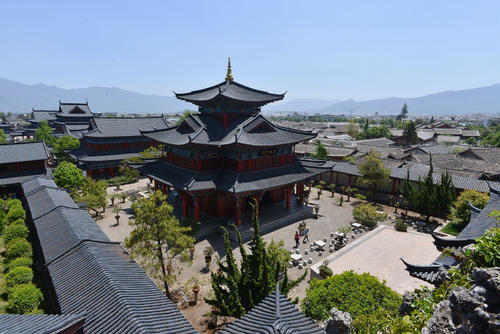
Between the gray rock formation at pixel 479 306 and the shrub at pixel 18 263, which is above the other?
the gray rock formation at pixel 479 306

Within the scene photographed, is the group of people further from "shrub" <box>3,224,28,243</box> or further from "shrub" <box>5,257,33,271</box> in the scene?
"shrub" <box>3,224,28,243</box>

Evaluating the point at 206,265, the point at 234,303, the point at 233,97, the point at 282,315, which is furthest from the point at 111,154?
the point at 282,315

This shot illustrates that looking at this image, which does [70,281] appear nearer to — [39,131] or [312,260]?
[312,260]

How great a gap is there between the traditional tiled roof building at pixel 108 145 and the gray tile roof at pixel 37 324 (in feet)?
105

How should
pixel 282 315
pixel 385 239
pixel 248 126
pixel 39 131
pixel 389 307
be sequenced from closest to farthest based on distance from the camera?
pixel 282 315 < pixel 389 307 < pixel 385 239 < pixel 248 126 < pixel 39 131

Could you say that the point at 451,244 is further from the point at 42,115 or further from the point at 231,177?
the point at 42,115

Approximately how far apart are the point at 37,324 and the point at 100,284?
283 cm

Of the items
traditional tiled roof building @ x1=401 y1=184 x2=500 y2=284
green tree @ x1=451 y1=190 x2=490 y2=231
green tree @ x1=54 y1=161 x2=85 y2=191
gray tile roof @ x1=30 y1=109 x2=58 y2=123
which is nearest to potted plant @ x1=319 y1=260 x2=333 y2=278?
traditional tiled roof building @ x1=401 y1=184 x2=500 y2=284

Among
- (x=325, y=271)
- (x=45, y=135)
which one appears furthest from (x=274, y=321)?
(x=45, y=135)

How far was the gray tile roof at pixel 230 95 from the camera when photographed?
25.0m

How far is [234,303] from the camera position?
→ 35.6ft

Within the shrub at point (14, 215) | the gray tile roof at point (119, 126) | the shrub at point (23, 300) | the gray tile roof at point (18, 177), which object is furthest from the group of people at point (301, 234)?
the gray tile roof at point (18, 177)

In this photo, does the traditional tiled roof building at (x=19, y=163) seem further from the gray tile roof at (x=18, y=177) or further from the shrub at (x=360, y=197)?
the shrub at (x=360, y=197)

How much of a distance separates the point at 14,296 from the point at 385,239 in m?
24.5
